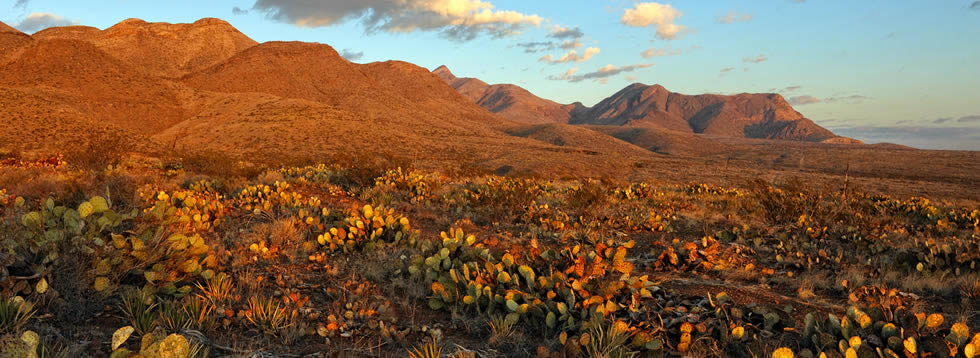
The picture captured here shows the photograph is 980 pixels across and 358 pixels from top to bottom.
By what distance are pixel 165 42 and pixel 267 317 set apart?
118 metres

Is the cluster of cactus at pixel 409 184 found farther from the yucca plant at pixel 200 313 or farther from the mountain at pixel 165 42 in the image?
the mountain at pixel 165 42

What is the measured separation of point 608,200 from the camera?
984cm

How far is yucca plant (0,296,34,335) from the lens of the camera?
2.44 meters

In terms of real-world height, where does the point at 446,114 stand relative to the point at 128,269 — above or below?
above

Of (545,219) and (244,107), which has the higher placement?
(244,107)

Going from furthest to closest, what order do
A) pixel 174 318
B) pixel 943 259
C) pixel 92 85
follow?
pixel 92 85, pixel 943 259, pixel 174 318

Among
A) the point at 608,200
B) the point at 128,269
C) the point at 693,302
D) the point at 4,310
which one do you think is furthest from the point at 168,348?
the point at 608,200

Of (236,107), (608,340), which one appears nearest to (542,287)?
(608,340)

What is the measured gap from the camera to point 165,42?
93.9 metres

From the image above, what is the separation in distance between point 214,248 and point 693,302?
456 centimetres

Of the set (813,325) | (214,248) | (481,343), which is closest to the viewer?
(813,325)

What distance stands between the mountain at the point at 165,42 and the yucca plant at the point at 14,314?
98.0 m

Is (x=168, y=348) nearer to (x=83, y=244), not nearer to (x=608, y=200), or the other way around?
(x=83, y=244)

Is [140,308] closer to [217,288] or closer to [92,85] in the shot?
[217,288]
